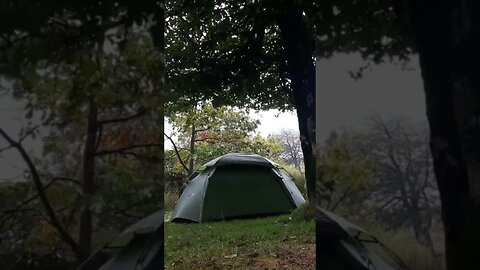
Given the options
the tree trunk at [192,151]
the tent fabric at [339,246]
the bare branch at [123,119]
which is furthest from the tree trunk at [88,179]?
the tree trunk at [192,151]

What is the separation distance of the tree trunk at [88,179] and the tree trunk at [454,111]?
1.09 metres

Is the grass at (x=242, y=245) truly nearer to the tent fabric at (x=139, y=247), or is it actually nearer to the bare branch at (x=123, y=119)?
the tent fabric at (x=139, y=247)

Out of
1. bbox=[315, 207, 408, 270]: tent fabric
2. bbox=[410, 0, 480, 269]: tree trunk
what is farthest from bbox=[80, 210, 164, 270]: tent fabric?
bbox=[410, 0, 480, 269]: tree trunk

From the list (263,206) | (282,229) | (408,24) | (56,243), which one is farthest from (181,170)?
(408,24)

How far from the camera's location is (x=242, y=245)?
299 cm

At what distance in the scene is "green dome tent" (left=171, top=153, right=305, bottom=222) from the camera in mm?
3453

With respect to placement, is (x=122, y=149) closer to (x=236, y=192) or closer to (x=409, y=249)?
(x=409, y=249)

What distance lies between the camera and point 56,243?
5.13ft

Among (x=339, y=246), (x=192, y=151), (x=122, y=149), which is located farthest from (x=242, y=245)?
(x=122, y=149)

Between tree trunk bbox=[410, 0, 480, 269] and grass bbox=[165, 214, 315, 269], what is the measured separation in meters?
1.25

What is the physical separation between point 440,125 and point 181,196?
7.54 ft

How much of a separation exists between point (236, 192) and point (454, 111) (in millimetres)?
2237

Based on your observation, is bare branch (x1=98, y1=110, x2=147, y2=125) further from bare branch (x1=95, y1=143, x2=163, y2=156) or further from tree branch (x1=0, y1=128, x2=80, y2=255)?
tree branch (x1=0, y1=128, x2=80, y2=255)

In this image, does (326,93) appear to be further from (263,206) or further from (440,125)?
(263,206)
